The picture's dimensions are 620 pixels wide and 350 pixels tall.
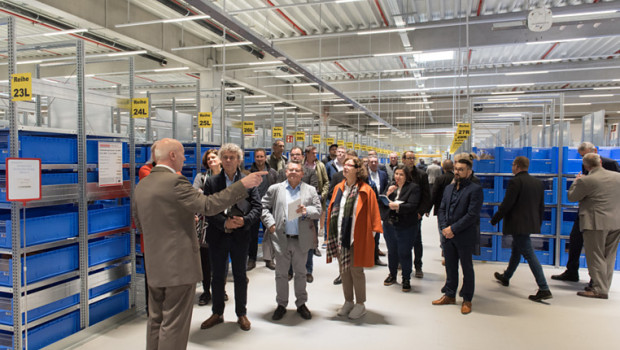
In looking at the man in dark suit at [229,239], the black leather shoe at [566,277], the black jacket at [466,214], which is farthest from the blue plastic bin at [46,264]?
the black leather shoe at [566,277]

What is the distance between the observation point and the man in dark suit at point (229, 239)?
351 centimetres

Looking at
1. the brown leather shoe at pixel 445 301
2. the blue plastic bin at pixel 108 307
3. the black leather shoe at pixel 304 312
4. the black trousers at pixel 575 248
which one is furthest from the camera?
the black trousers at pixel 575 248

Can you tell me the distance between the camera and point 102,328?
141 inches

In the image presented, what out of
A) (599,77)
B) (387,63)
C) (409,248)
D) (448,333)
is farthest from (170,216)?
(599,77)

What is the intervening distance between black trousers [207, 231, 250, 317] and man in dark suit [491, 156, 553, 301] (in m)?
3.09

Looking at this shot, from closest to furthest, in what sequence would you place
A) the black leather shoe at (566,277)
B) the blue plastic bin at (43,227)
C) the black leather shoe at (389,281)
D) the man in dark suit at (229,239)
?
the blue plastic bin at (43,227) < the man in dark suit at (229,239) < the black leather shoe at (389,281) < the black leather shoe at (566,277)

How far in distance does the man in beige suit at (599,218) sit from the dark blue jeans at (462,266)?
5.40 ft

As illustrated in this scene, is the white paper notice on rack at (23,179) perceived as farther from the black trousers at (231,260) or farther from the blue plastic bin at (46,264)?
the black trousers at (231,260)

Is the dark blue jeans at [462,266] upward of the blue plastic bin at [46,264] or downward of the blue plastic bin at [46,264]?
downward

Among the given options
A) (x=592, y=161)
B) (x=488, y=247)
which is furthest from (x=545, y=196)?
(x=592, y=161)

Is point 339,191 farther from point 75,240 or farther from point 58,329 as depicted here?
point 58,329

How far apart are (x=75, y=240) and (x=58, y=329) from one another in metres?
0.74

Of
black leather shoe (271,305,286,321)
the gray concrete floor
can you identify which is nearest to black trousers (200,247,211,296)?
the gray concrete floor

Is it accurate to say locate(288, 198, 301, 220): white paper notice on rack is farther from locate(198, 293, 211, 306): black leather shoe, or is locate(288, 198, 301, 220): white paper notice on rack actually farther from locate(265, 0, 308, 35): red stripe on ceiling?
locate(265, 0, 308, 35): red stripe on ceiling
